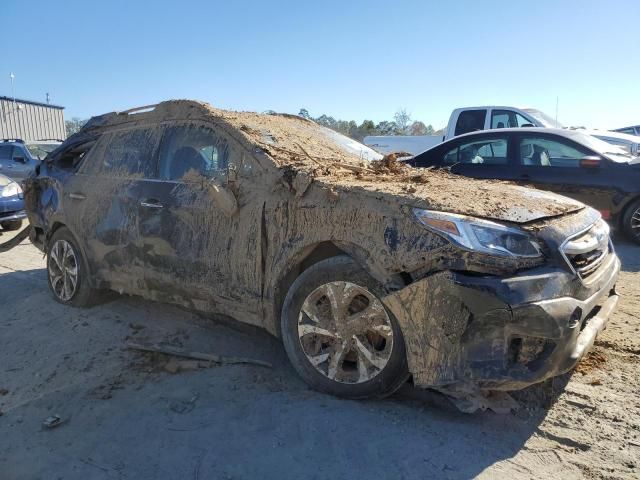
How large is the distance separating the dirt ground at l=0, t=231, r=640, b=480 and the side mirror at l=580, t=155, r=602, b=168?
3.56m

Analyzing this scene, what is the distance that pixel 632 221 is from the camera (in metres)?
7.09

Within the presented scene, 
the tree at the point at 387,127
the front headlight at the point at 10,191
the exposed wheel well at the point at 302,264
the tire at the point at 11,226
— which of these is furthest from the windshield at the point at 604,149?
the tree at the point at 387,127

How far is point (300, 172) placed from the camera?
11.2 feet

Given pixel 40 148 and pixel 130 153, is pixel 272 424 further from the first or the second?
pixel 40 148

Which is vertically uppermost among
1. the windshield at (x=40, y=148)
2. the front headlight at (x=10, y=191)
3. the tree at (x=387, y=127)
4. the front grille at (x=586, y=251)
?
the tree at (x=387, y=127)

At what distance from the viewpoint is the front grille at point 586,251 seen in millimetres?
2883

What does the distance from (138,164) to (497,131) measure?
218 inches

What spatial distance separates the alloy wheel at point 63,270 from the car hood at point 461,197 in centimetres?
306

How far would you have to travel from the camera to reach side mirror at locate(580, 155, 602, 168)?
712cm

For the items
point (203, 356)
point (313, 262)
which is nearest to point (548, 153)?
point (313, 262)

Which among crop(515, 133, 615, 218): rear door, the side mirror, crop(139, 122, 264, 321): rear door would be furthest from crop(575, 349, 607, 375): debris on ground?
the side mirror

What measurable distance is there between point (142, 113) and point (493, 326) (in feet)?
11.8

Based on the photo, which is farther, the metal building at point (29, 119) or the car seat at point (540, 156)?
the metal building at point (29, 119)

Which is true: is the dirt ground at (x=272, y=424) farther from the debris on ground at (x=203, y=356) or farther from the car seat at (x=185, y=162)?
the car seat at (x=185, y=162)
